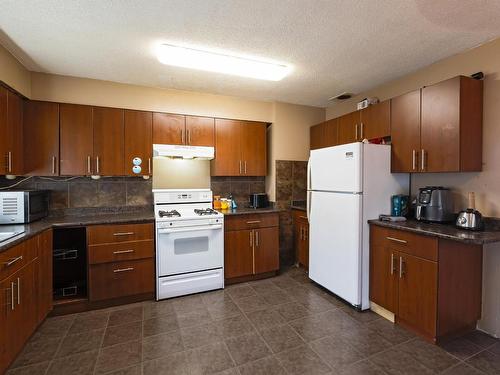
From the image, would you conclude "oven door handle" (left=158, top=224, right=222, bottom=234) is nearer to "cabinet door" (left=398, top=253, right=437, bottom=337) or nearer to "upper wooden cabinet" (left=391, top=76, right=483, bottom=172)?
"cabinet door" (left=398, top=253, right=437, bottom=337)

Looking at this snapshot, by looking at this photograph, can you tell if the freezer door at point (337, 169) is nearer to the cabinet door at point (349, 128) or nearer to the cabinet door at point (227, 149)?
the cabinet door at point (349, 128)

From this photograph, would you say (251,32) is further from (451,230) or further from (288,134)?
(451,230)

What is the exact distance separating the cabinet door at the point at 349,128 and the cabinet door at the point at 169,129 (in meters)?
2.02

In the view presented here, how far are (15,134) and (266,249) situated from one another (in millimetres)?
2917

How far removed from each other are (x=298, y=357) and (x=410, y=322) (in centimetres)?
104

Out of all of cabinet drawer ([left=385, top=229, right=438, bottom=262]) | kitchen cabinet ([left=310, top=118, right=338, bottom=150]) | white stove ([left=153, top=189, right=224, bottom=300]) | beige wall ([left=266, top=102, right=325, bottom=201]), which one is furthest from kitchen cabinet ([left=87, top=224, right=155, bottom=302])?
kitchen cabinet ([left=310, top=118, right=338, bottom=150])

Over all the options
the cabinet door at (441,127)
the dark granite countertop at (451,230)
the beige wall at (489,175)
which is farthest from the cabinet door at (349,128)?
the dark granite countertop at (451,230)

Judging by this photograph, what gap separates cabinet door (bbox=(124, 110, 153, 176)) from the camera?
296 centimetres

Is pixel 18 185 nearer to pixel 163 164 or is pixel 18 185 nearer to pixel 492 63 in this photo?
pixel 163 164

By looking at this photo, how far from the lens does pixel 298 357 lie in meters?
1.85

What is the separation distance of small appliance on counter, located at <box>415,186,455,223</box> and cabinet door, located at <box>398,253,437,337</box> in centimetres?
47

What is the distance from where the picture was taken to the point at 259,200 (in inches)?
141

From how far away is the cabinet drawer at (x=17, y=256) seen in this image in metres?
→ 1.63

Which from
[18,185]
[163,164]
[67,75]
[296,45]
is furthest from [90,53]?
[296,45]
